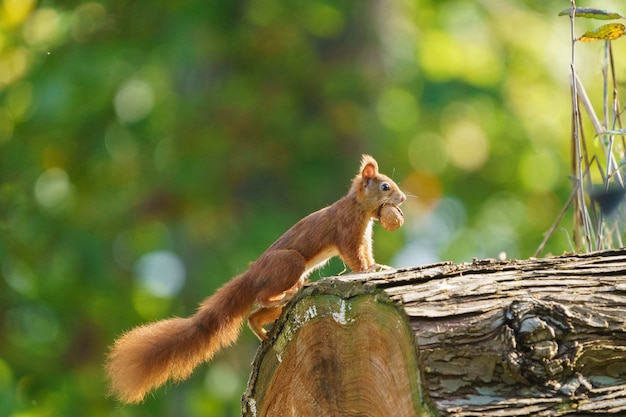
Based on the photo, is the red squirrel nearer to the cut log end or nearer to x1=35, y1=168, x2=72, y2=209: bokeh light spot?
the cut log end

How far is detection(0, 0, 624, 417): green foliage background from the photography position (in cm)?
782

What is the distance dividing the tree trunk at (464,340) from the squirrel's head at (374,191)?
692 mm

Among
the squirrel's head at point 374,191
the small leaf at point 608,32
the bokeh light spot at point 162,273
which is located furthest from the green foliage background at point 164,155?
the small leaf at point 608,32

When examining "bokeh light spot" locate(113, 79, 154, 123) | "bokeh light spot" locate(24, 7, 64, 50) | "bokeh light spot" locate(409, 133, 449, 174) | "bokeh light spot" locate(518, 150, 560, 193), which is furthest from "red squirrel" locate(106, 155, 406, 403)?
"bokeh light spot" locate(518, 150, 560, 193)

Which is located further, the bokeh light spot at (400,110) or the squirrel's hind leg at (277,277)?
the bokeh light spot at (400,110)

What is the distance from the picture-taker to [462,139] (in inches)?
440

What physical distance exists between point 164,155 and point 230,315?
18.8 feet

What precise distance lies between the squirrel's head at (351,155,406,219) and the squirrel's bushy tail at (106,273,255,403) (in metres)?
0.54

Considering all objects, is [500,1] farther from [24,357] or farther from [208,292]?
[24,357]

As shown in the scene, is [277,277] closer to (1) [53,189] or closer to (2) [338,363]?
(2) [338,363]

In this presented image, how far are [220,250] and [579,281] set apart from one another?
5.40 metres

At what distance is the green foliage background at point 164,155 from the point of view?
782 cm

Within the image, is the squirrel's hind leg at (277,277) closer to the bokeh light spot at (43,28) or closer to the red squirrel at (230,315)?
the red squirrel at (230,315)

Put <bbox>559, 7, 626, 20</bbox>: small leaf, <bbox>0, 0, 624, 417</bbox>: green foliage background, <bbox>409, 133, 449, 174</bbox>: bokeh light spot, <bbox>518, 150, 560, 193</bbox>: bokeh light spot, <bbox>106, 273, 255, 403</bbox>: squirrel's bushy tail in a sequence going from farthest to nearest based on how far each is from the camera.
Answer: <bbox>518, 150, 560, 193</bbox>: bokeh light spot, <bbox>409, 133, 449, 174</bbox>: bokeh light spot, <bbox>0, 0, 624, 417</bbox>: green foliage background, <bbox>559, 7, 626, 20</bbox>: small leaf, <bbox>106, 273, 255, 403</bbox>: squirrel's bushy tail
